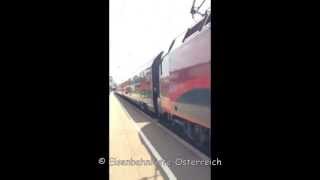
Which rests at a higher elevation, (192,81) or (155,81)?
(155,81)

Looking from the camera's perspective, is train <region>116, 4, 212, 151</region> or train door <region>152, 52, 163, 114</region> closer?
train <region>116, 4, 212, 151</region>

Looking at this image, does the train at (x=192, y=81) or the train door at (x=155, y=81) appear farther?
the train door at (x=155, y=81)

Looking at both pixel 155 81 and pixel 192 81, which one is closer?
pixel 192 81
